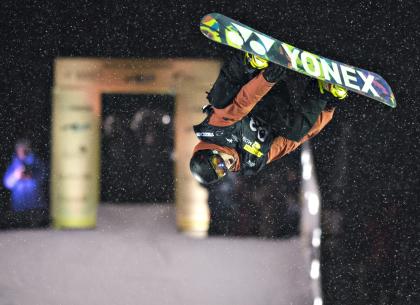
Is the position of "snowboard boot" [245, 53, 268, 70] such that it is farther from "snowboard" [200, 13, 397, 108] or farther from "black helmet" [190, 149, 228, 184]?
"black helmet" [190, 149, 228, 184]

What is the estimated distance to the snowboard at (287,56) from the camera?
1.76 metres

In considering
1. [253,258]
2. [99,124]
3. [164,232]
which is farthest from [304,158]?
[99,124]

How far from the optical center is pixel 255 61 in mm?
1782

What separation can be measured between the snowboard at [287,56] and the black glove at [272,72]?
2 cm

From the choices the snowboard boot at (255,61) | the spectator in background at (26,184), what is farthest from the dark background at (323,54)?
the snowboard boot at (255,61)

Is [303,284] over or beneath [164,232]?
beneath

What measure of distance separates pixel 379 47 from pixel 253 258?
106cm

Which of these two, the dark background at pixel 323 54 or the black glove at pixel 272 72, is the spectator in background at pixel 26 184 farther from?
the black glove at pixel 272 72

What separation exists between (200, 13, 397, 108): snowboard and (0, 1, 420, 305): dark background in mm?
791

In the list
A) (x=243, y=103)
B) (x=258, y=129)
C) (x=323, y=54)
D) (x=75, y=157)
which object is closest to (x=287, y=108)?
(x=258, y=129)

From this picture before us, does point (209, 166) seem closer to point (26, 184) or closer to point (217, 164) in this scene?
point (217, 164)

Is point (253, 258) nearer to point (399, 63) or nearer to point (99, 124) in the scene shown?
point (99, 124)

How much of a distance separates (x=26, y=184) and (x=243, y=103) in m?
1.33

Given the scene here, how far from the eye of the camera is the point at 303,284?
2.86 meters
